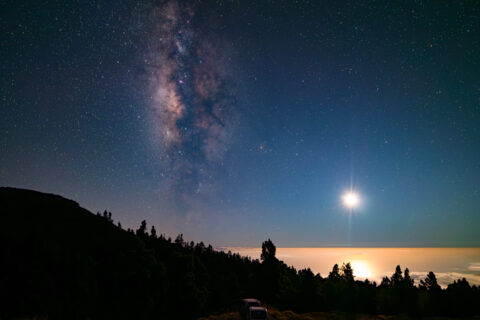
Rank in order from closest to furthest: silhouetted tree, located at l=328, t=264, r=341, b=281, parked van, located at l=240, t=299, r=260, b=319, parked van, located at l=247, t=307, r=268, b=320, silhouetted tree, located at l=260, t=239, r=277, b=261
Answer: parked van, located at l=247, t=307, r=268, b=320 → parked van, located at l=240, t=299, r=260, b=319 → silhouetted tree, located at l=260, t=239, r=277, b=261 → silhouetted tree, located at l=328, t=264, r=341, b=281

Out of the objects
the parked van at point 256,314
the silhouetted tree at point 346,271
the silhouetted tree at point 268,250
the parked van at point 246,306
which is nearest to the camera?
the parked van at point 256,314

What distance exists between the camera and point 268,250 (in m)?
58.4

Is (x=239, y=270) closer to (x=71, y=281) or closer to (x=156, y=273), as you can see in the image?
(x=156, y=273)

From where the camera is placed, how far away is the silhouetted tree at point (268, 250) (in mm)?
58250

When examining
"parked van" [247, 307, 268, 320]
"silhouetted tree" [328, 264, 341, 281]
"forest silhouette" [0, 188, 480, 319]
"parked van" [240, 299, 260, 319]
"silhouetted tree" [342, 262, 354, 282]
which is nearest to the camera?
"parked van" [247, 307, 268, 320]

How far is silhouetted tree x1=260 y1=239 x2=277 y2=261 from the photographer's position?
5825 cm

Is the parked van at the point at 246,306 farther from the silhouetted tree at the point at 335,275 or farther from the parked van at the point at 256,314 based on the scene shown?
the silhouetted tree at the point at 335,275

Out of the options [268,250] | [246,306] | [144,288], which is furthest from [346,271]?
[246,306]

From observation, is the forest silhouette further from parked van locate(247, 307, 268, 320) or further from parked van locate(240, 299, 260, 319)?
parked van locate(247, 307, 268, 320)

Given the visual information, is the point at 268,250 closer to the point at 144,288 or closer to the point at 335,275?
the point at 144,288

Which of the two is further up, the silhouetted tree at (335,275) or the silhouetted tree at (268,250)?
the silhouetted tree at (268,250)

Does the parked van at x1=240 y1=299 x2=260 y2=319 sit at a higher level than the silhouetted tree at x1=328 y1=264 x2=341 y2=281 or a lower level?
higher

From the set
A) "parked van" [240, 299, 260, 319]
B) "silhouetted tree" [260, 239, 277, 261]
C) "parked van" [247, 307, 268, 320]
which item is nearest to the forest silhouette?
"silhouetted tree" [260, 239, 277, 261]

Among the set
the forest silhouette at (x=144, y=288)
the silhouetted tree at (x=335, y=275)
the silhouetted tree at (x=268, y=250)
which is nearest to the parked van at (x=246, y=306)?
the forest silhouette at (x=144, y=288)
